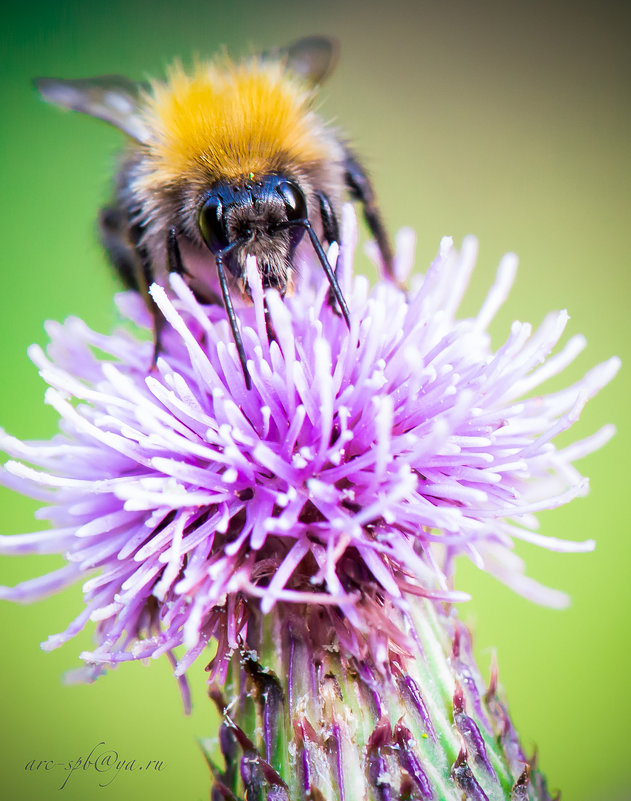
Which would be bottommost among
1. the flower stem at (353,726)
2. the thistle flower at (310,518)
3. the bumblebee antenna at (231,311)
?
the flower stem at (353,726)

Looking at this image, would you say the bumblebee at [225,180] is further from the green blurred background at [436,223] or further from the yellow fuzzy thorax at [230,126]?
the green blurred background at [436,223]

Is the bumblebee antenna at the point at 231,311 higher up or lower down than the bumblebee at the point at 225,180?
lower down

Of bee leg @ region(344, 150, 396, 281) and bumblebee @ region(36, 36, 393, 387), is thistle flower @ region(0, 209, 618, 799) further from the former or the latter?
bee leg @ region(344, 150, 396, 281)

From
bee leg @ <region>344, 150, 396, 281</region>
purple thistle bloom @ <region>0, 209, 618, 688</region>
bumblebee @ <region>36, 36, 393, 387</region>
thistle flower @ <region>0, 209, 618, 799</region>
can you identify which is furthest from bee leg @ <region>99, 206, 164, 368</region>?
bee leg @ <region>344, 150, 396, 281</region>

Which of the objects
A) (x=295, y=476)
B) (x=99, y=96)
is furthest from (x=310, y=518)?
(x=99, y=96)

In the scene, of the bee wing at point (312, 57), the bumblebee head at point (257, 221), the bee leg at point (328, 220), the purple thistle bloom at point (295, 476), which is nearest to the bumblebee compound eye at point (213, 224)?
the bumblebee head at point (257, 221)

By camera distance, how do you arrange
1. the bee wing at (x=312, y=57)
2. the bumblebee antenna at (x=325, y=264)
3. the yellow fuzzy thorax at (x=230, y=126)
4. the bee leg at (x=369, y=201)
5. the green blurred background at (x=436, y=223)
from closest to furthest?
the bumblebee antenna at (x=325, y=264) → the yellow fuzzy thorax at (x=230, y=126) → the bee leg at (x=369, y=201) → the bee wing at (x=312, y=57) → the green blurred background at (x=436, y=223)

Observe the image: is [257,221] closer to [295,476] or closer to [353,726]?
[295,476]
